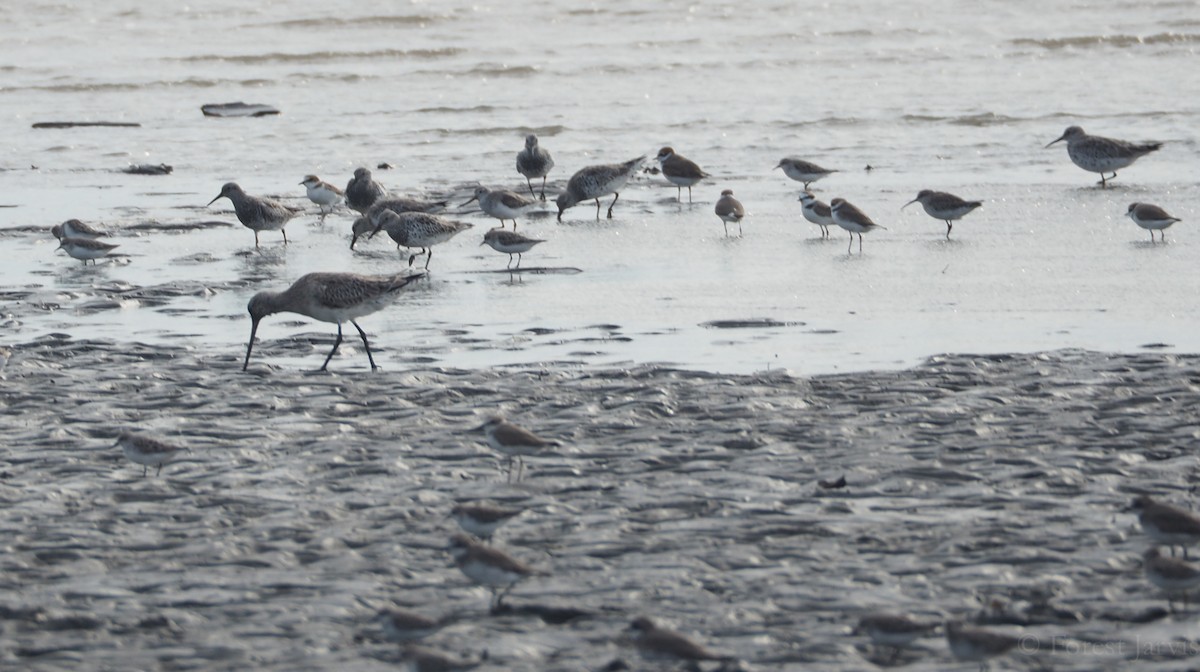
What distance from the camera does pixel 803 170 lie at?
20.5 meters

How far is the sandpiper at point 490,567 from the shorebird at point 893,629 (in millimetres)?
1598

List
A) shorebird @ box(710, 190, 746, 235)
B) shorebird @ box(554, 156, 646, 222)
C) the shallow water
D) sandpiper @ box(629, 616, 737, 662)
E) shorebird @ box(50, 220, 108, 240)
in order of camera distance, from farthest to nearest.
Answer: shorebird @ box(554, 156, 646, 222)
shorebird @ box(710, 190, 746, 235)
shorebird @ box(50, 220, 108, 240)
the shallow water
sandpiper @ box(629, 616, 737, 662)

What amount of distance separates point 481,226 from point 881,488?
1118cm

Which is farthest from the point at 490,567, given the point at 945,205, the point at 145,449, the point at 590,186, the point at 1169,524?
the point at 590,186

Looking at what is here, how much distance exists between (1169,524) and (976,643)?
1.66 metres

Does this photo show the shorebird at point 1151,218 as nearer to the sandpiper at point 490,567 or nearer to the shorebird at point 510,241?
the shorebird at point 510,241

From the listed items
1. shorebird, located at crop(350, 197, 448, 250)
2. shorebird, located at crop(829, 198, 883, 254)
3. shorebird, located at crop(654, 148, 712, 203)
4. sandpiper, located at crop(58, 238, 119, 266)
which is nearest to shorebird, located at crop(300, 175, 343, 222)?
shorebird, located at crop(350, 197, 448, 250)

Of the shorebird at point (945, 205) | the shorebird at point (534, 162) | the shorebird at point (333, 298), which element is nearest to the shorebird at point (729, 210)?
the shorebird at point (945, 205)

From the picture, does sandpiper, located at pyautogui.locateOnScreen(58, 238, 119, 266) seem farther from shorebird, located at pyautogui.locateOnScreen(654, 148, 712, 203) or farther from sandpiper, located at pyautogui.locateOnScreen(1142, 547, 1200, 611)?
sandpiper, located at pyautogui.locateOnScreen(1142, 547, 1200, 611)

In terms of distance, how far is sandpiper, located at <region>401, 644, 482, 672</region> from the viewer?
254 inches

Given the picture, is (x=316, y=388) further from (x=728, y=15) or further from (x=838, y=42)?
(x=728, y=15)

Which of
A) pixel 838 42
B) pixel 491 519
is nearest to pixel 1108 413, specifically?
pixel 491 519

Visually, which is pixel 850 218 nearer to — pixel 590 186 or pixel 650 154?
pixel 590 186

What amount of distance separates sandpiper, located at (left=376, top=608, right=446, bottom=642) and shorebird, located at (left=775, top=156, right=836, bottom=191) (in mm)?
14344
